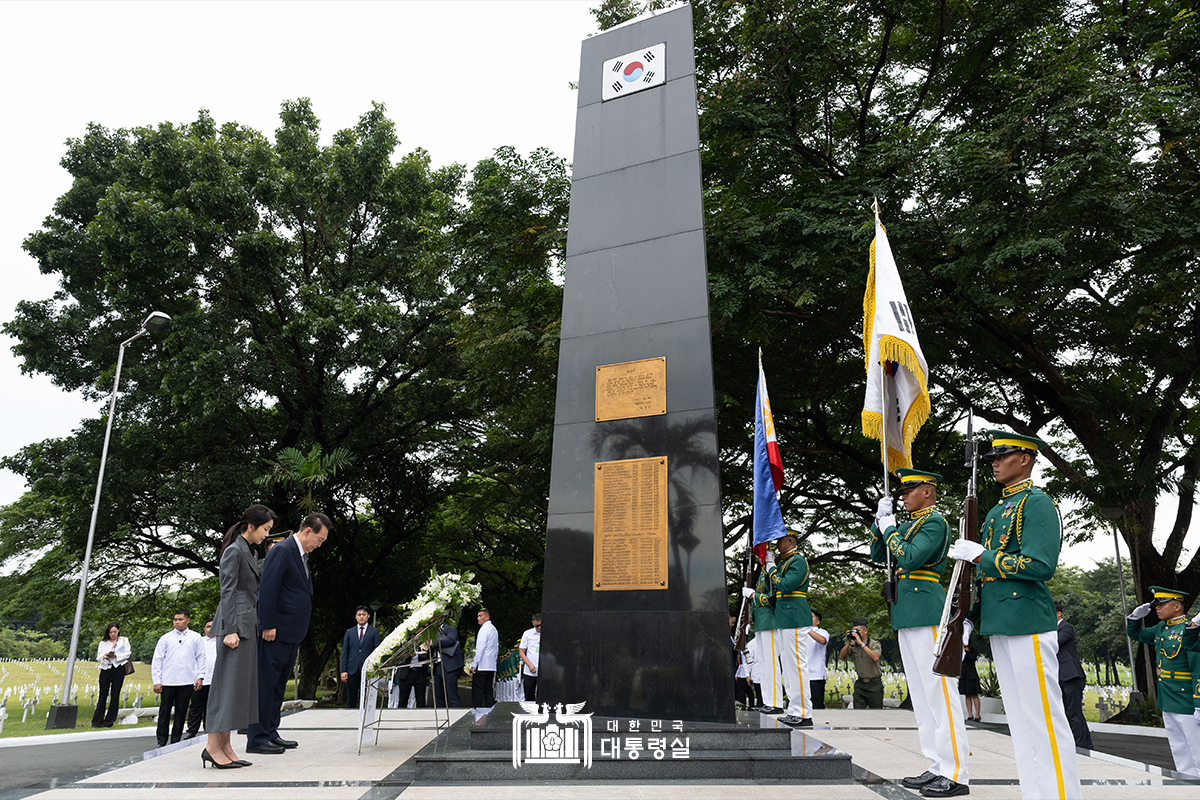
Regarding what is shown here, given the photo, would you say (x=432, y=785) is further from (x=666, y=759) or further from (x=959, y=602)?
(x=959, y=602)

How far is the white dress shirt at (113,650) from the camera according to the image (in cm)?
1041

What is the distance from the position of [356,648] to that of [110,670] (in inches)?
149

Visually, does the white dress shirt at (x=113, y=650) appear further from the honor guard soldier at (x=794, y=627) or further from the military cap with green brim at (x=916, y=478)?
the military cap with green brim at (x=916, y=478)

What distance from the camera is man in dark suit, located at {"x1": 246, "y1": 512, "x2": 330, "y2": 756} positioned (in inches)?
215

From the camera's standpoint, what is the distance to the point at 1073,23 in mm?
11141

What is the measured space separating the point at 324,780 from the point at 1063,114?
980 cm

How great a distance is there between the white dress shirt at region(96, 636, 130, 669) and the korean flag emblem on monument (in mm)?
9730

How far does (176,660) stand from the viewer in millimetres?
8055

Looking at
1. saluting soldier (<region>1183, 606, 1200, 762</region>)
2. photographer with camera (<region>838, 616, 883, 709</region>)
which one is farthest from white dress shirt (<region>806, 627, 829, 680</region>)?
saluting soldier (<region>1183, 606, 1200, 762</region>)

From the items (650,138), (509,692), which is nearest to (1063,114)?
(650,138)

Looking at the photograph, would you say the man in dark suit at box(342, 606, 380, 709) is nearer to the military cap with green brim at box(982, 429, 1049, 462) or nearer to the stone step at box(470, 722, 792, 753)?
the stone step at box(470, 722, 792, 753)

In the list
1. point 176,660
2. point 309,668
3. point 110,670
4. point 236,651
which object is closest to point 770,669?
point 236,651

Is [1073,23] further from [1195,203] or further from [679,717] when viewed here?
[679,717]

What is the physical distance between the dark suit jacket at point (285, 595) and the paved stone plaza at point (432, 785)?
0.88 metres
